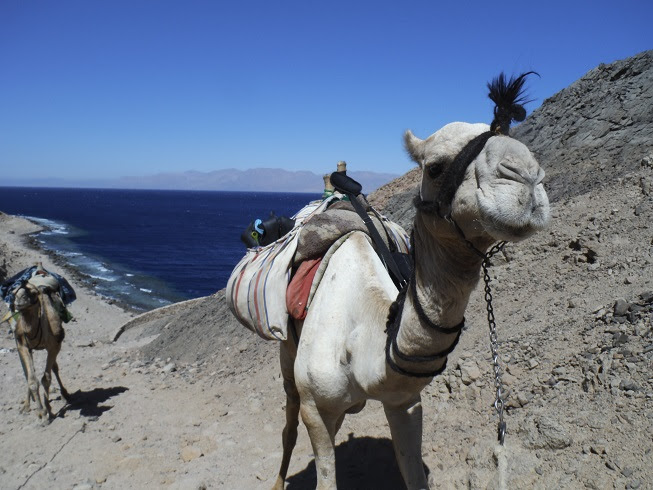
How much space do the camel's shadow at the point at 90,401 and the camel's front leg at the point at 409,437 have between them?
5988 mm

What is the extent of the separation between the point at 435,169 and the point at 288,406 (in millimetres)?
3110

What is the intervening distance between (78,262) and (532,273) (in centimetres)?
4367

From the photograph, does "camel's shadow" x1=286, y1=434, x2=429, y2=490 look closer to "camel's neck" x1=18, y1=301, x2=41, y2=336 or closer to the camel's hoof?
the camel's hoof

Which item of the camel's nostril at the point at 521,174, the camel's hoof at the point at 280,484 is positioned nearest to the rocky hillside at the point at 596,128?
the camel's hoof at the point at 280,484

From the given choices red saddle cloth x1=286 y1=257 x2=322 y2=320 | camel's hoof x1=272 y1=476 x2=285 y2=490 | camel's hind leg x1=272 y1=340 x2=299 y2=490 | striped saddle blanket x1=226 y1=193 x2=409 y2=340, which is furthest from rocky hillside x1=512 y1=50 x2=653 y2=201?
camel's hoof x1=272 y1=476 x2=285 y2=490

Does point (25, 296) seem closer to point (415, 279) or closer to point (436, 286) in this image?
point (415, 279)

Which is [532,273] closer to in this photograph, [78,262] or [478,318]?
[478,318]

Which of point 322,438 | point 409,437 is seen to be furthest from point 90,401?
point 409,437

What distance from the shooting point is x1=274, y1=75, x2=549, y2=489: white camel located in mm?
2086

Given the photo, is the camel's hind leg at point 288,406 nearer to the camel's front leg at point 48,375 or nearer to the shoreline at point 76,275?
the camel's front leg at point 48,375

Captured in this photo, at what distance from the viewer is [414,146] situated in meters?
2.74

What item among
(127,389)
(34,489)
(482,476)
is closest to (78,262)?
(127,389)

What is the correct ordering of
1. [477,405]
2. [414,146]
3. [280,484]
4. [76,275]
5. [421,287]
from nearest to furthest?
[421,287], [414,146], [280,484], [477,405], [76,275]

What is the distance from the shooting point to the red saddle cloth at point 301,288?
12.9 feet
